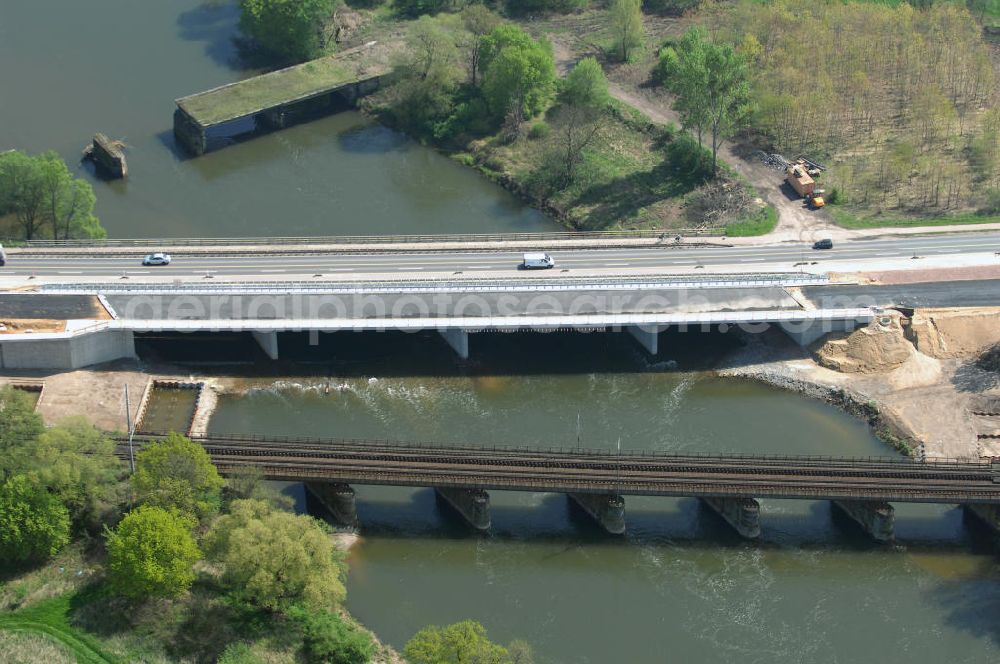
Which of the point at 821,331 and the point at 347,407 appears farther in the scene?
the point at 821,331

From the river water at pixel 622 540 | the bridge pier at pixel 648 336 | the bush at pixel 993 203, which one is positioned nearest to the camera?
the river water at pixel 622 540

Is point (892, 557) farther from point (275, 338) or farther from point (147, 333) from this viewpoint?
point (147, 333)

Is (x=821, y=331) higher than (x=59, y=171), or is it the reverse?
(x=59, y=171)

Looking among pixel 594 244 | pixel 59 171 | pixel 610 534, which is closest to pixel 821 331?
pixel 594 244

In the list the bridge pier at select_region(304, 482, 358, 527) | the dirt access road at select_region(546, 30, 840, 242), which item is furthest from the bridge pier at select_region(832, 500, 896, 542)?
the dirt access road at select_region(546, 30, 840, 242)

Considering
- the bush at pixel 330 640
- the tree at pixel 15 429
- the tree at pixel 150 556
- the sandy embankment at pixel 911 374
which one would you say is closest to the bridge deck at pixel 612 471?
the tree at pixel 15 429

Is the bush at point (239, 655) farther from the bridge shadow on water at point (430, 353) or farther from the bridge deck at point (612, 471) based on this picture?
the bridge shadow on water at point (430, 353)

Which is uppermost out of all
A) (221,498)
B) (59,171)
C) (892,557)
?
(59,171)
